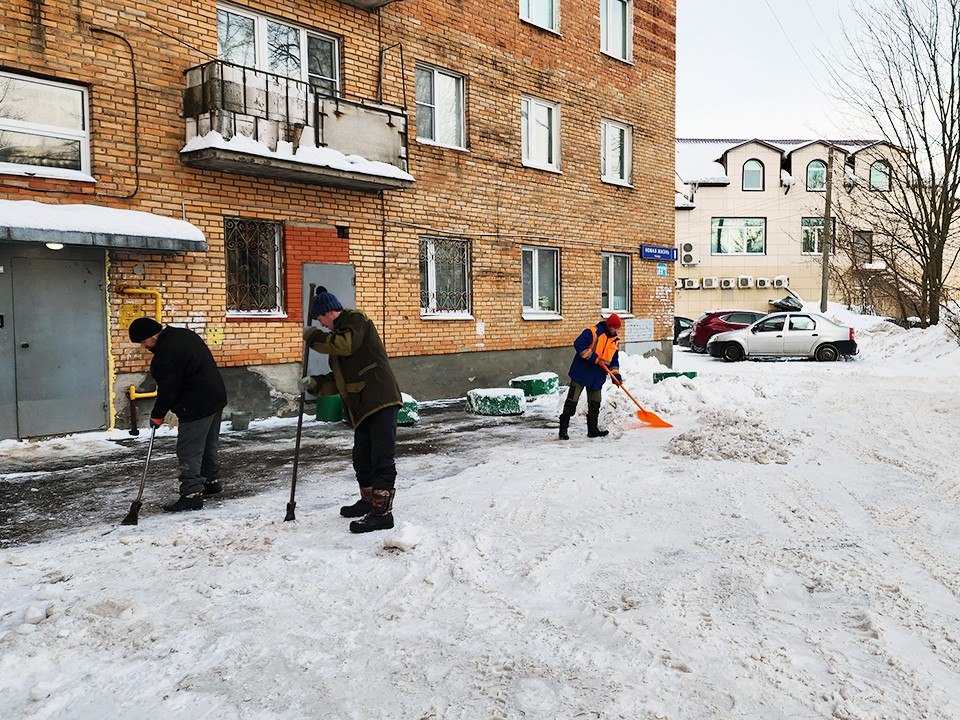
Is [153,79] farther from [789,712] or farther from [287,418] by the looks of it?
[789,712]

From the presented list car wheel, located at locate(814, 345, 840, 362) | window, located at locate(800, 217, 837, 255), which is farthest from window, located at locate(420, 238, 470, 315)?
window, located at locate(800, 217, 837, 255)

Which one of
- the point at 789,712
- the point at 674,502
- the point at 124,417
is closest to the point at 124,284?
the point at 124,417

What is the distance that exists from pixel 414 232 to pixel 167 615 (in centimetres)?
986

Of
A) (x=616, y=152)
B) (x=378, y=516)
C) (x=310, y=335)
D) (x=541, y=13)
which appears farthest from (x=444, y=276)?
(x=378, y=516)

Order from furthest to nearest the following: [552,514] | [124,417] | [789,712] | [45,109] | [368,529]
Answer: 1. [124,417]
2. [45,109]
3. [552,514]
4. [368,529]
5. [789,712]

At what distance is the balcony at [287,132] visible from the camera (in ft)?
32.2

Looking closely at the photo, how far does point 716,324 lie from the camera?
26125 mm

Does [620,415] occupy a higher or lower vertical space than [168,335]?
lower

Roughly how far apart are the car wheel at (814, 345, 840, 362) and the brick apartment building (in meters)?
7.48

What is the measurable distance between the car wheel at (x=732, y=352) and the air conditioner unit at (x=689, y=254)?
58.8 feet

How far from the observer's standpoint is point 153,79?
32.3 ft

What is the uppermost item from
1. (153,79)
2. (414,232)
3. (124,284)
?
(153,79)

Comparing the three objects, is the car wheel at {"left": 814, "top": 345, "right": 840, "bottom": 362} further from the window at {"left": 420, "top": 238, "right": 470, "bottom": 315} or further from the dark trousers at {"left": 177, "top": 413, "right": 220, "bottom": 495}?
the dark trousers at {"left": 177, "top": 413, "right": 220, "bottom": 495}

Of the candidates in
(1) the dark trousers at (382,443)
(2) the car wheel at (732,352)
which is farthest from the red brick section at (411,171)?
(1) the dark trousers at (382,443)
